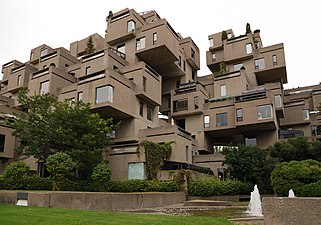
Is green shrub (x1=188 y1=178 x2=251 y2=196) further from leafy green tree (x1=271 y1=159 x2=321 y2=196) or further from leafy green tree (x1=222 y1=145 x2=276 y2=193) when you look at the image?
leafy green tree (x1=271 y1=159 x2=321 y2=196)

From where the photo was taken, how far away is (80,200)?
14.4 m

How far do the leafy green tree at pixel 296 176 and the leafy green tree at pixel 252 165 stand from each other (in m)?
6.28

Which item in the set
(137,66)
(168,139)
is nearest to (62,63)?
(137,66)

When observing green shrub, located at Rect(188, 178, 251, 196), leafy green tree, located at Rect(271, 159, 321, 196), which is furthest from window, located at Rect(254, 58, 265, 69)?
leafy green tree, located at Rect(271, 159, 321, 196)

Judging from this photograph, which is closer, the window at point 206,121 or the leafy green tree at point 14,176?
the leafy green tree at point 14,176

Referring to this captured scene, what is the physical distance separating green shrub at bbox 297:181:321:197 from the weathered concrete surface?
13792 mm

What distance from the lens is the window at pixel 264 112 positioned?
35.7 metres

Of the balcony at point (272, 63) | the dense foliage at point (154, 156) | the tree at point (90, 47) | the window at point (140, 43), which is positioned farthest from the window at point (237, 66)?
the dense foliage at point (154, 156)

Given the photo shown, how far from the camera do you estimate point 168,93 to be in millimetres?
46938

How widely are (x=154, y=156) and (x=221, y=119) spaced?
14.8 meters

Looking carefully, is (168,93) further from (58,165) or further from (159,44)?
(58,165)

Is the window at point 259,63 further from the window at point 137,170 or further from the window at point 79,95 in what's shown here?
the window at point 137,170

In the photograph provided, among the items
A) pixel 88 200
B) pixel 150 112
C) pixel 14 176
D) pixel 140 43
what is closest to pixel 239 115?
pixel 150 112

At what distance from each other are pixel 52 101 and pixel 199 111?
20.2m
